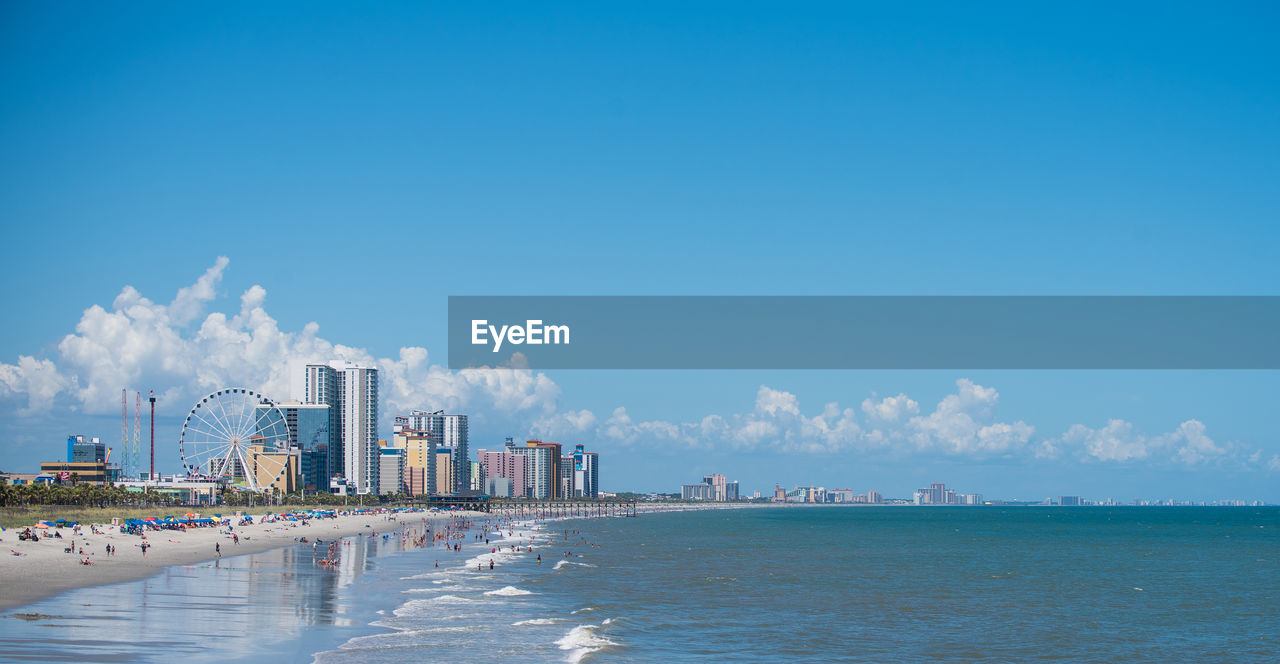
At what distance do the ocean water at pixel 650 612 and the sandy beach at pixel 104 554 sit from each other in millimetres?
2577

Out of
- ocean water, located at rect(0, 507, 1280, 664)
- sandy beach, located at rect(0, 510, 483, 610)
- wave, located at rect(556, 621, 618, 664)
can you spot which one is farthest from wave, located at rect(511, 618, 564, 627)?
sandy beach, located at rect(0, 510, 483, 610)

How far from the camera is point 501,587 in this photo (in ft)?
219

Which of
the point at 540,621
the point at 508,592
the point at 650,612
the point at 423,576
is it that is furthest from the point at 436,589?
the point at 540,621

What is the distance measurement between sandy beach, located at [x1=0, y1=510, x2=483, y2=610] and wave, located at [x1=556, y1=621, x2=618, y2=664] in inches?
957

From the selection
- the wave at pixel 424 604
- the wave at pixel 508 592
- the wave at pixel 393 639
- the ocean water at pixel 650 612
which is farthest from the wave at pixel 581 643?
the wave at pixel 508 592

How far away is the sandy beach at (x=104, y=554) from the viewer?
5516cm

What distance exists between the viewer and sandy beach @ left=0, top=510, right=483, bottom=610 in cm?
5516

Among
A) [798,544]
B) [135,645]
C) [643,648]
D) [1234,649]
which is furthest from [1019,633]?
[798,544]

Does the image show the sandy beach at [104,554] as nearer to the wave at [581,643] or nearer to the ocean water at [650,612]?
the ocean water at [650,612]

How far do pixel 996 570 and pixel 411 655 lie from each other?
6986cm

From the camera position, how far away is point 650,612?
55.5 metres

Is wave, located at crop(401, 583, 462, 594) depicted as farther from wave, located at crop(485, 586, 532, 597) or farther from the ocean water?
wave, located at crop(485, 586, 532, 597)

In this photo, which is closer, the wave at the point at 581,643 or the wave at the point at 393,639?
the wave at the point at 393,639

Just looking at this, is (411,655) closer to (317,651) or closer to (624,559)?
(317,651)
